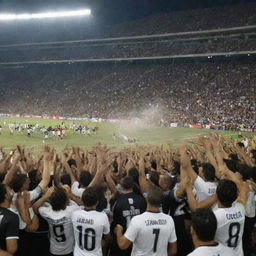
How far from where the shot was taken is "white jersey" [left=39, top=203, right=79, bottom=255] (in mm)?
4664

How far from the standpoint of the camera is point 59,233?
479 cm

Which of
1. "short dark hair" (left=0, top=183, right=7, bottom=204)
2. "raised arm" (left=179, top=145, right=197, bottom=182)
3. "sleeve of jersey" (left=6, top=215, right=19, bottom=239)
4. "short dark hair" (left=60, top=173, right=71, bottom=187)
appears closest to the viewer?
"sleeve of jersey" (left=6, top=215, right=19, bottom=239)

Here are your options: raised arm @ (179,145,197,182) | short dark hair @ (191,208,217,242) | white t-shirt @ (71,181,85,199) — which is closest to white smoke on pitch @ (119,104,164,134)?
white t-shirt @ (71,181,85,199)

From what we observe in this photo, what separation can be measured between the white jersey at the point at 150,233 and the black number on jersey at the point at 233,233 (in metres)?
0.66

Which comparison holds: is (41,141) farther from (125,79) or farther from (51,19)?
(51,19)

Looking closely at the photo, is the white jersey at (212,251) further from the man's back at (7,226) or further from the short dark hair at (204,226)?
the man's back at (7,226)

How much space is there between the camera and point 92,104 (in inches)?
2095

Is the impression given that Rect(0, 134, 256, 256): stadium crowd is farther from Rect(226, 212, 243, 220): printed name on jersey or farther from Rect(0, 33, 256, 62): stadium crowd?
Rect(0, 33, 256, 62): stadium crowd

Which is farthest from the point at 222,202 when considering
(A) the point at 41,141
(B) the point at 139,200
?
(A) the point at 41,141

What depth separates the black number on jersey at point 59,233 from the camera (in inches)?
186

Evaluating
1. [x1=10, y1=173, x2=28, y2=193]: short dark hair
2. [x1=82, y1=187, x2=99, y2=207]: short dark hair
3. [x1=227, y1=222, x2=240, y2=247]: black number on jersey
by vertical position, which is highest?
[x1=10, y1=173, x2=28, y2=193]: short dark hair

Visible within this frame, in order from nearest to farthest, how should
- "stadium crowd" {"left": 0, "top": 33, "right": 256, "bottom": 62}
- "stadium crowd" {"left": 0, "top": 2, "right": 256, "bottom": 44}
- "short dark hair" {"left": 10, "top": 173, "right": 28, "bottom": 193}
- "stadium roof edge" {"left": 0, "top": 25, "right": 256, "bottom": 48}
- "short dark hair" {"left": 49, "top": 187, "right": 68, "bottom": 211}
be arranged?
"short dark hair" {"left": 49, "top": 187, "right": 68, "bottom": 211} < "short dark hair" {"left": 10, "top": 173, "right": 28, "bottom": 193} < "stadium roof edge" {"left": 0, "top": 25, "right": 256, "bottom": 48} < "stadium crowd" {"left": 0, "top": 33, "right": 256, "bottom": 62} < "stadium crowd" {"left": 0, "top": 2, "right": 256, "bottom": 44}

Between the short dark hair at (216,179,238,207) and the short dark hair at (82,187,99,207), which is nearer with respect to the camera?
the short dark hair at (216,179,238,207)

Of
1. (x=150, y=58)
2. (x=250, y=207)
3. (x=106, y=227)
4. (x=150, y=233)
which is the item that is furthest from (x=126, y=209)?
(x=150, y=58)
